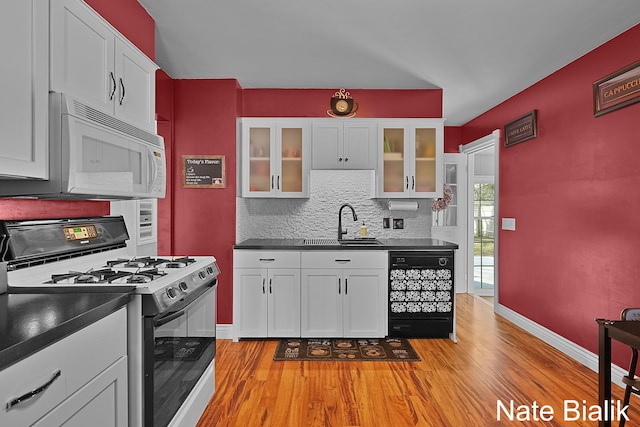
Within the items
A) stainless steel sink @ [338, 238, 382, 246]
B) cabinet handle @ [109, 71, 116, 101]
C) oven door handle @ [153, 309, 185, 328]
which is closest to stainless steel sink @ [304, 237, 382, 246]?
stainless steel sink @ [338, 238, 382, 246]

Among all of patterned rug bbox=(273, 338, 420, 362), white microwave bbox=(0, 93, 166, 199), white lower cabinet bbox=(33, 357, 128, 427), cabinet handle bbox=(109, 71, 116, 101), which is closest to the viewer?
white lower cabinet bbox=(33, 357, 128, 427)

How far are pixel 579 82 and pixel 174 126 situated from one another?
3793 mm

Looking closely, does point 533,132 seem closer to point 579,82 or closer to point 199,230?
point 579,82

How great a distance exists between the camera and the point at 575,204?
11.9 ft

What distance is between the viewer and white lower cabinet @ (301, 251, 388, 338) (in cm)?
392

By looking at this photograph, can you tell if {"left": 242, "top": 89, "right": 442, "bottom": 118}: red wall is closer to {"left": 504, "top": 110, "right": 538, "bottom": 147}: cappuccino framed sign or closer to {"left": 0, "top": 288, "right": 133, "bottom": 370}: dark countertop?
{"left": 504, "top": 110, "right": 538, "bottom": 147}: cappuccino framed sign

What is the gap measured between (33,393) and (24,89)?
3.52ft

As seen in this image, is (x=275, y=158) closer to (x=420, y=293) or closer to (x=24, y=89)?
(x=420, y=293)

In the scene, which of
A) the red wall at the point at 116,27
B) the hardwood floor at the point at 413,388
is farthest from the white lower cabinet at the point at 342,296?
the red wall at the point at 116,27

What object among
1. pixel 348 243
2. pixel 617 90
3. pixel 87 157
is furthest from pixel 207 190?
pixel 617 90

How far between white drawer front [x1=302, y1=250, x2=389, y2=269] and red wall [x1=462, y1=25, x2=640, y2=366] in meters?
1.65

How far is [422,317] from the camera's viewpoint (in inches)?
156

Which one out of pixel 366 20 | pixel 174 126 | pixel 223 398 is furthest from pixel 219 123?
pixel 223 398

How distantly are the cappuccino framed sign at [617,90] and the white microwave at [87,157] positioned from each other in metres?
3.28
